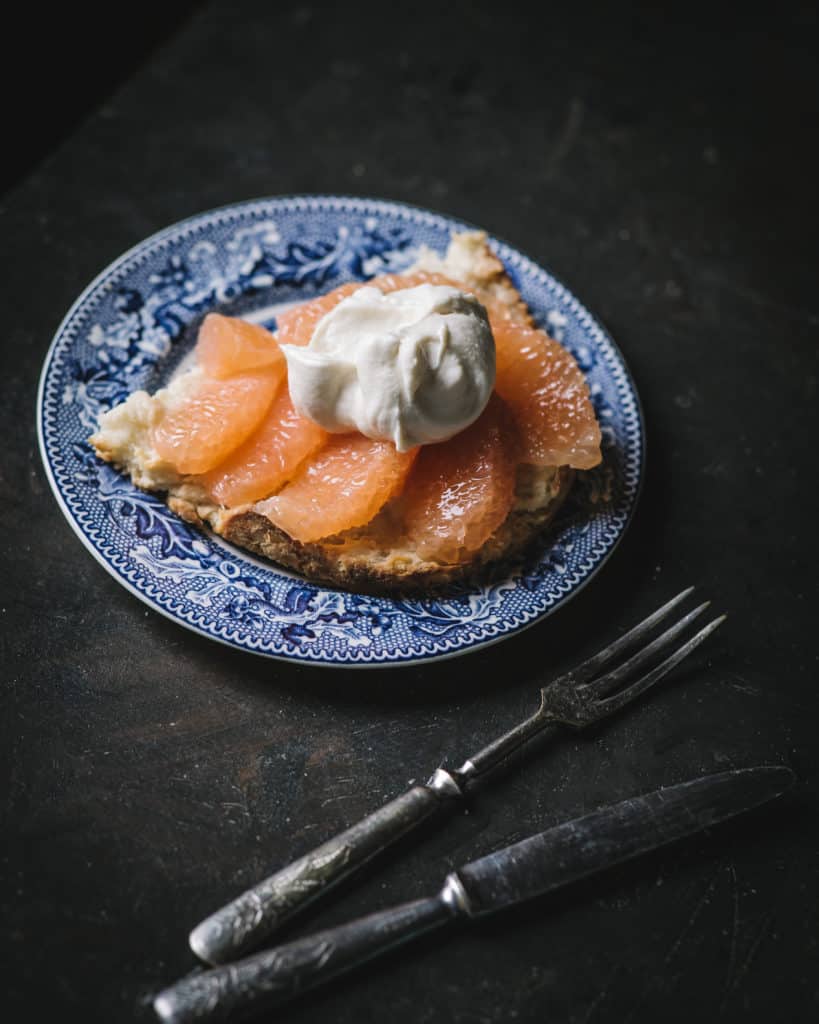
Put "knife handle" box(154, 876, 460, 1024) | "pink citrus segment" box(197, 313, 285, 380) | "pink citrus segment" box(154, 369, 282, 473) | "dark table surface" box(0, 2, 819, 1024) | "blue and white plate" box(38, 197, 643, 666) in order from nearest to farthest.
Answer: "knife handle" box(154, 876, 460, 1024) < "dark table surface" box(0, 2, 819, 1024) < "blue and white plate" box(38, 197, 643, 666) < "pink citrus segment" box(154, 369, 282, 473) < "pink citrus segment" box(197, 313, 285, 380)

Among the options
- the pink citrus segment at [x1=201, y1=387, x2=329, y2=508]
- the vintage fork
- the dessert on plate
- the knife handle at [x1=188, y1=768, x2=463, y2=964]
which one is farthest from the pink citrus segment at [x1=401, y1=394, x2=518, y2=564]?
the knife handle at [x1=188, y1=768, x2=463, y2=964]

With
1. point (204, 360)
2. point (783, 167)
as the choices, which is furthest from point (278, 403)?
point (783, 167)

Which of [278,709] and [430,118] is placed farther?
[430,118]

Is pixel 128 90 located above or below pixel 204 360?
above

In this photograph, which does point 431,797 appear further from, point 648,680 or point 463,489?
point 463,489

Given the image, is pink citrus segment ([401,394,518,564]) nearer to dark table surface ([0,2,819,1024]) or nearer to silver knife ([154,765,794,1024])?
dark table surface ([0,2,819,1024])

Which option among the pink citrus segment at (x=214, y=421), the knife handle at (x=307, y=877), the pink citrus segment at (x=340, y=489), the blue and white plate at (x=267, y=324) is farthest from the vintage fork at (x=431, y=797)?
the pink citrus segment at (x=214, y=421)

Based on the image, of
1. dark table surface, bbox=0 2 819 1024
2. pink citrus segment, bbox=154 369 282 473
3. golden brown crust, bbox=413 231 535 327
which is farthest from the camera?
golden brown crust, bbox=413 231 535 327

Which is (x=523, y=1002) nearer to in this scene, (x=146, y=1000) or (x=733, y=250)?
(x=146, y=1000)
